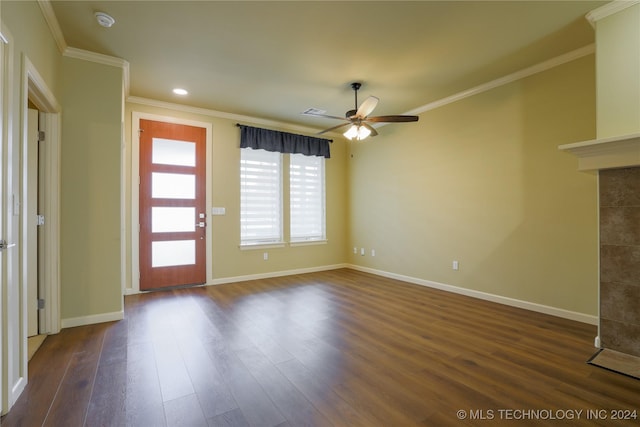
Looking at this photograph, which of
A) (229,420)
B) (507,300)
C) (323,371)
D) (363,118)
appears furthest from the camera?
(507,300)

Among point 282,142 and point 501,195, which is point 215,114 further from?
point 501,195

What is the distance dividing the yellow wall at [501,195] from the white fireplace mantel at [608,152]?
2.71ft

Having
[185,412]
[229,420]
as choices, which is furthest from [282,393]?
[185,412]

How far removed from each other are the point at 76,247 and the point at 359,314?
A: 126 inches

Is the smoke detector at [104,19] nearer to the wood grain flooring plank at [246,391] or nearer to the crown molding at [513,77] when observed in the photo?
the wood grain flooring plank at [246,391]

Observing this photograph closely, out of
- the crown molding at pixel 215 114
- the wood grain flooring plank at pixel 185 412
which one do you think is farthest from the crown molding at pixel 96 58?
the wood grain flooring plank at pixel 185 412

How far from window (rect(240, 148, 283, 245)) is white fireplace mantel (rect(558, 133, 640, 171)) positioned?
430cm

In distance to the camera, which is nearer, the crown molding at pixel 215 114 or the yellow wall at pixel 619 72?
the yellow wall at pixel 619 72

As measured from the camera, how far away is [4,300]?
5.67ft

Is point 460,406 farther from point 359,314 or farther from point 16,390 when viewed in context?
point 16,390

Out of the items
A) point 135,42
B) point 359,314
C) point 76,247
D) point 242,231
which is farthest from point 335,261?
point 135,42

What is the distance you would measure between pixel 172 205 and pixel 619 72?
542cm

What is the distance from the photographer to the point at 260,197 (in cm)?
544

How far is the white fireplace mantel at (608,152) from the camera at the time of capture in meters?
2.28
